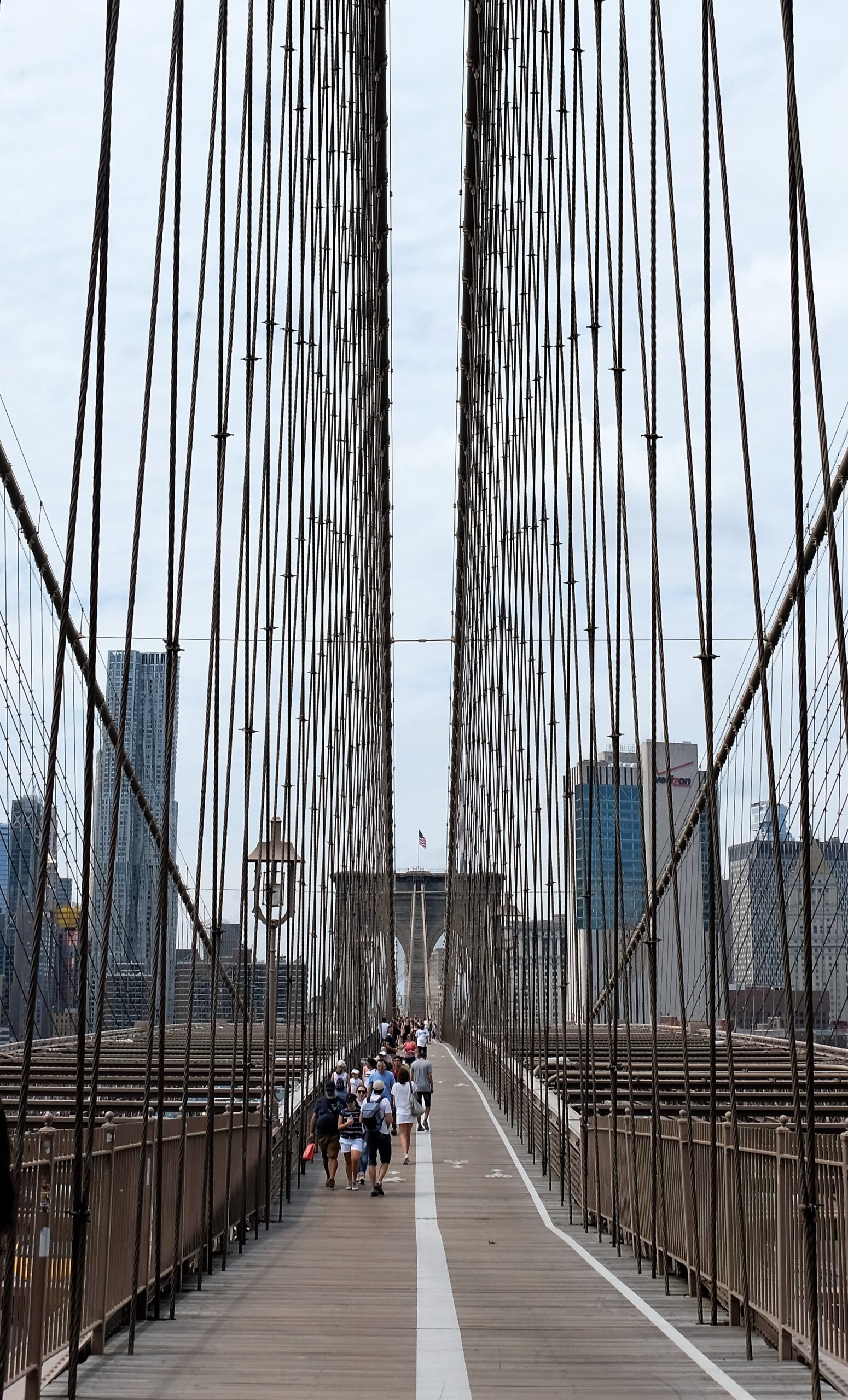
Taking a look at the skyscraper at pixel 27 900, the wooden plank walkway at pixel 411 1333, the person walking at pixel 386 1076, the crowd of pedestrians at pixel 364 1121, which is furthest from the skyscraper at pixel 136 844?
the wooden plank walkway at pixel 411 1333

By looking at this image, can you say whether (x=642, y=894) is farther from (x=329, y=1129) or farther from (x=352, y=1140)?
(x=352, y=1140)

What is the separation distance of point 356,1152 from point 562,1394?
7982 millimetres

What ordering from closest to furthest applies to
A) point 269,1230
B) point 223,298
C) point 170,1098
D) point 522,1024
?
1. point 223,298
2. point 269,1230
3. point 170,1098
4. point 522,1024

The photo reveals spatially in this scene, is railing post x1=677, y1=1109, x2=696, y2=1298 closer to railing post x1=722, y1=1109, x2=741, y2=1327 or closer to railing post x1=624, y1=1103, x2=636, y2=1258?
railing post x1=722, y1=1109, x2=741, y2=1327

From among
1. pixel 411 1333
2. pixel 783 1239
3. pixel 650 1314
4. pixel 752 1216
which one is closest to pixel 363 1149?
pixel 650 1314

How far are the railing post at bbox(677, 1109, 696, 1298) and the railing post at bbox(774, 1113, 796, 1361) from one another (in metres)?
1.18

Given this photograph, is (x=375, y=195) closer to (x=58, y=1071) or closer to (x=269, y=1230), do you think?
(x=58, y=1071)

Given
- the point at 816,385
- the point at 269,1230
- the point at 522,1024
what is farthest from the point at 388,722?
the point at 816,385

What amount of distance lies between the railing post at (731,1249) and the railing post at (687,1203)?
1.35 ft

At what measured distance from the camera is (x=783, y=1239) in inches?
217

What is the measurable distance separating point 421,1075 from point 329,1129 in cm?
360

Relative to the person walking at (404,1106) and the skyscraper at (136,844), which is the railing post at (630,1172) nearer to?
the person walking at (404,1106)

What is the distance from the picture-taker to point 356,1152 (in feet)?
41.1

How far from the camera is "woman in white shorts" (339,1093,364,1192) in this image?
12508 mm
